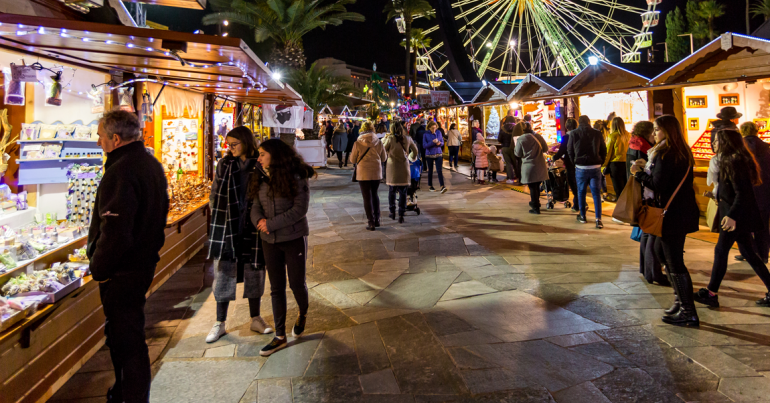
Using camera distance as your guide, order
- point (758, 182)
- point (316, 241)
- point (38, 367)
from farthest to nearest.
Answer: point (316, 241), point (758, 182), point (38, 367)

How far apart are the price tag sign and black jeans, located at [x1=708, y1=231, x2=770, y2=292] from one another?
5.91 meters

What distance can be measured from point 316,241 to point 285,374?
3.93 metres

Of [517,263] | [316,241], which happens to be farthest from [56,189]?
[517,263]

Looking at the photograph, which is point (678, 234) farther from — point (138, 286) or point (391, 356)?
point (138, 286)

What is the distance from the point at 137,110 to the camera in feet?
17.4

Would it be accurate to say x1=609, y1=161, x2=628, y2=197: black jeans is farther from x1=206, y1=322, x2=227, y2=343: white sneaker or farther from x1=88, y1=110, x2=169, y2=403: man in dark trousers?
x1=88, y1=110, x2=169, y2=403: man in dark trousers

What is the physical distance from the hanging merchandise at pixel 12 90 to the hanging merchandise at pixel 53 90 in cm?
36

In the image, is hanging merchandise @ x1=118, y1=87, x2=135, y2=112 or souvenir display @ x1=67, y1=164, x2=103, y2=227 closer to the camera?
souvenir display @ x1=67, y1=164, x2=103, y2=227

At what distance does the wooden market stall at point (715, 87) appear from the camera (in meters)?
7.56

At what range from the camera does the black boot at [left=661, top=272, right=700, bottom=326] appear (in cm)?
371

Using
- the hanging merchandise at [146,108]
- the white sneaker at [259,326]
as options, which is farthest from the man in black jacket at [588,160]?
the hanging merchandise at [146,108]

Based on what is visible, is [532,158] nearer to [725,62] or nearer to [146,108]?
[725,62]

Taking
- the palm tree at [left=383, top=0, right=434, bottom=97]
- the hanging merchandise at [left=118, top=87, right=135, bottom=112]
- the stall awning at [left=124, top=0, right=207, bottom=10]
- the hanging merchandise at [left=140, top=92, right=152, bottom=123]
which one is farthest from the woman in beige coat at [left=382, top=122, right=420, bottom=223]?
the palm tree at [left=383, top=0, right=434, bottom=97]

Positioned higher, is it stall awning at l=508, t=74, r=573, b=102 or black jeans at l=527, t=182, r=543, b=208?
stall awning at l=508, t=74, r=573, b=102
